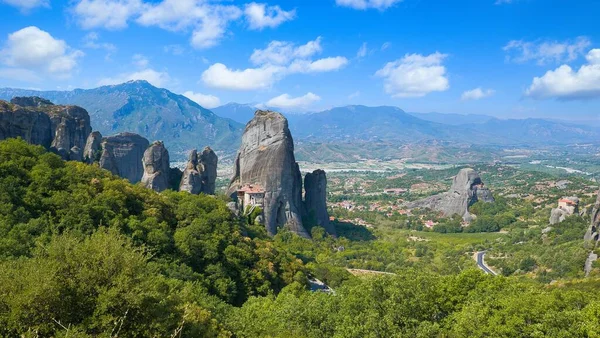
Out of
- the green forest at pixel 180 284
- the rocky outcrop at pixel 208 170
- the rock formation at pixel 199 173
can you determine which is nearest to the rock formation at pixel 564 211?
the green forest at pixel 180 284

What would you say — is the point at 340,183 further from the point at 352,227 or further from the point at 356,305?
the point at 356,305

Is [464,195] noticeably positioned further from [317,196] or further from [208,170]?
[208,170]

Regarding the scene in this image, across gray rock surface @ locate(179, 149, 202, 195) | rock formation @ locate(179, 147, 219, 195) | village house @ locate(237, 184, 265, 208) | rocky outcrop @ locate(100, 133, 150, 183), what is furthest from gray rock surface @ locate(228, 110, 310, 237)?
rocky outcrop @ locate(100, 133, 150, 183)

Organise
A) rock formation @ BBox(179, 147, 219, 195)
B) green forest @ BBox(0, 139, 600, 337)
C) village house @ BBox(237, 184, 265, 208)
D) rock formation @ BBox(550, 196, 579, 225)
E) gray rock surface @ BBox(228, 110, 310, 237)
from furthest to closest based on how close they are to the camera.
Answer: rock formation @ BBox(550, 196, 579, 225) < gray rock surface @ BBox(228, 110, 310, 237) < village house @ BBox(237, 184, 265, 208) < rock formation @ BBox(179, 147, 219, 195) < green forest @ BBox(0, 139, 600, 337)

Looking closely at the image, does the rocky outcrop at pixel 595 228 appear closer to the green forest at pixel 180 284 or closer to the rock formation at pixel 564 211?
the rock formation at pixel 564 211

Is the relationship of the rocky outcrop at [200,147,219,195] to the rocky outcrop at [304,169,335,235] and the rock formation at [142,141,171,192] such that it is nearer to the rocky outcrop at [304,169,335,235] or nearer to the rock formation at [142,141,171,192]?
the rock formation at [142,141,171,192]

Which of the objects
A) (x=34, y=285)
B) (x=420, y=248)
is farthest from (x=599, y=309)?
(x=420, y=248)
